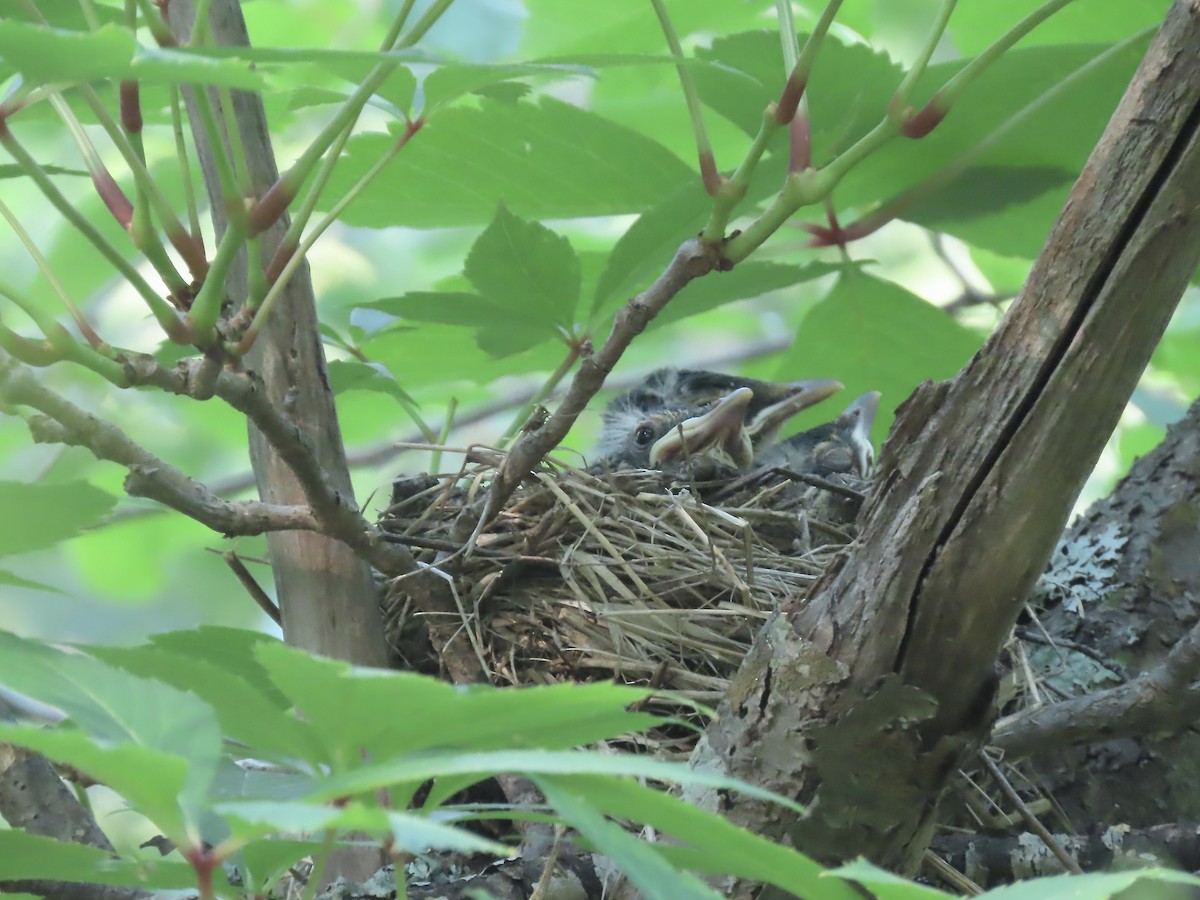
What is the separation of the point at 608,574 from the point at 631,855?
1065 millimetres

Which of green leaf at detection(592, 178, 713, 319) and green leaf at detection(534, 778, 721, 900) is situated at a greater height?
green leaf at detection(592, 178, 713, 319)

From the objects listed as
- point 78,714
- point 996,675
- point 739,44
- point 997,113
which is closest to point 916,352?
point 997,113

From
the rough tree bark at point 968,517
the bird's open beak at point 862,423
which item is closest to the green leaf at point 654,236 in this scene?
the rough tree bark at point 968,517

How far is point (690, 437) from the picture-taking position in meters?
2.33

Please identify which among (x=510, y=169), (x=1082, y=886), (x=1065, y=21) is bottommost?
(x=1082, y=886)

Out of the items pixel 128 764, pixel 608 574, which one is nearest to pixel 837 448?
pixel 608 574

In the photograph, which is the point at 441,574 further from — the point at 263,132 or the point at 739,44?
the point at 739,44

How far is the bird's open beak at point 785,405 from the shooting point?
2523mm

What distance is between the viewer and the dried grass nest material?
1664 mm

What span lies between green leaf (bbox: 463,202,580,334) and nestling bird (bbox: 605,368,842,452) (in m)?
0.93

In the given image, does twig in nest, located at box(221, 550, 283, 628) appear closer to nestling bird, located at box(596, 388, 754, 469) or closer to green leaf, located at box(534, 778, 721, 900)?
nestling bird, located at box(596, 388, 754, 469)

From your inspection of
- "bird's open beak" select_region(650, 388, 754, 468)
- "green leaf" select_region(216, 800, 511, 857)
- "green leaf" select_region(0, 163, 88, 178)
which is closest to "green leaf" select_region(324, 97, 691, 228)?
"green leaf" select_region(0, 163, 88, 178)

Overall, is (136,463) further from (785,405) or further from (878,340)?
(785,405)

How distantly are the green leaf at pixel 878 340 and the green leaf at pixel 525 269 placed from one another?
0.62 m
